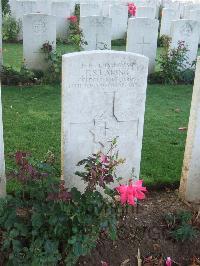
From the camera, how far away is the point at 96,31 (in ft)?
27.4

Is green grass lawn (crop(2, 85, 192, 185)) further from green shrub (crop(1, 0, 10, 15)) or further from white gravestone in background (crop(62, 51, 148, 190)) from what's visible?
green shrub (crop(1, 0, 10, 15))

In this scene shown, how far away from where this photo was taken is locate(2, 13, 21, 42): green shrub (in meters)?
11.3

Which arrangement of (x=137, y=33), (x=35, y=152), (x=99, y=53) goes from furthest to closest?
(x=137, y=33), (x=35, y=152), (x=99, y=53)

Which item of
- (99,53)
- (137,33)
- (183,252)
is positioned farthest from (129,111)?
(137,33)

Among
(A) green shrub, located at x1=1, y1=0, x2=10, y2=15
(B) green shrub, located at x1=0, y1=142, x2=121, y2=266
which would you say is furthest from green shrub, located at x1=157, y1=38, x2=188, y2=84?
(B) green shrub, located at x1=0, y1=142, x2=121, y2=266

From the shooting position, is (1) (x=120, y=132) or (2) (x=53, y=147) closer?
(1) (x=120, y=132)

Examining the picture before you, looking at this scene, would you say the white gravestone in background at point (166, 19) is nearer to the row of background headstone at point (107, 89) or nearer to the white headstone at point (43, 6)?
the white headstone at point (43, 6)

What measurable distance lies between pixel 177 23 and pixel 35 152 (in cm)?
498

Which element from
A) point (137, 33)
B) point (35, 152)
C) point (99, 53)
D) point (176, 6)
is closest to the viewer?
point (99, 53)

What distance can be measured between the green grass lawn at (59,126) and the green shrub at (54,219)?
77 centimetres

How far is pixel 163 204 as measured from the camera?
404 cm

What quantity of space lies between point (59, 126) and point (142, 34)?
3675mm

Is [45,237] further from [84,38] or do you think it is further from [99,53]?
[84,38]

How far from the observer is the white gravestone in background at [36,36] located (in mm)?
7602
